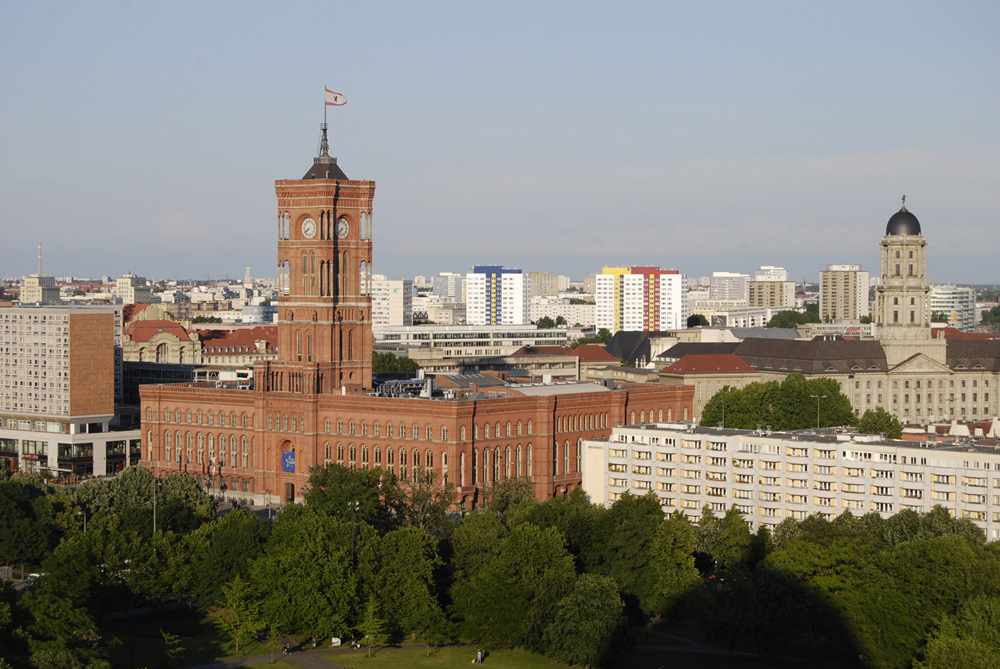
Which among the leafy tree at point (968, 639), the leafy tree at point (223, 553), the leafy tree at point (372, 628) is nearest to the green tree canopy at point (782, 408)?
the leafy tree at point (223, 553)

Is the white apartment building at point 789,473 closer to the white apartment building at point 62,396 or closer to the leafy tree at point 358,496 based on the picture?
the leafy tree at point 358,496

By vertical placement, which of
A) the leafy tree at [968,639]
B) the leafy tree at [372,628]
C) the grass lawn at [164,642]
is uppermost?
the leafy tree at [968,639]

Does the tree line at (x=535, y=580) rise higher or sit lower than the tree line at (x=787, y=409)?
lower

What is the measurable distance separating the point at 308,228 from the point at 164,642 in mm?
62372

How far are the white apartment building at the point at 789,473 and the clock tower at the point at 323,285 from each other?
30.2 meters

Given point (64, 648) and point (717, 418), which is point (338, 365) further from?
point (64, 648)

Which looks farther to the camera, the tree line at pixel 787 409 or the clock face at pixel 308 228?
the tree line at pixel 787 409

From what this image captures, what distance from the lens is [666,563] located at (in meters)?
113

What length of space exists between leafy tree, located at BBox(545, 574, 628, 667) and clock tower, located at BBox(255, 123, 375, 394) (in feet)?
197

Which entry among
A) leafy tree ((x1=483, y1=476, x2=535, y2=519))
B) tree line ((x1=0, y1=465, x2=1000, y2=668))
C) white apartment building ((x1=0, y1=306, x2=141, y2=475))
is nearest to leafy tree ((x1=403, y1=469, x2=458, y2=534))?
leafy tree ((x1=483, y1=476, x2=535, y2=519))

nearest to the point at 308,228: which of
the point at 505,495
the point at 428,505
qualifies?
the point at 428,505

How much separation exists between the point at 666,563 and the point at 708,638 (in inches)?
310

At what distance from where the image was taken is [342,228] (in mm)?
160250

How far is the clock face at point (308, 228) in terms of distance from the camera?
522 ft
